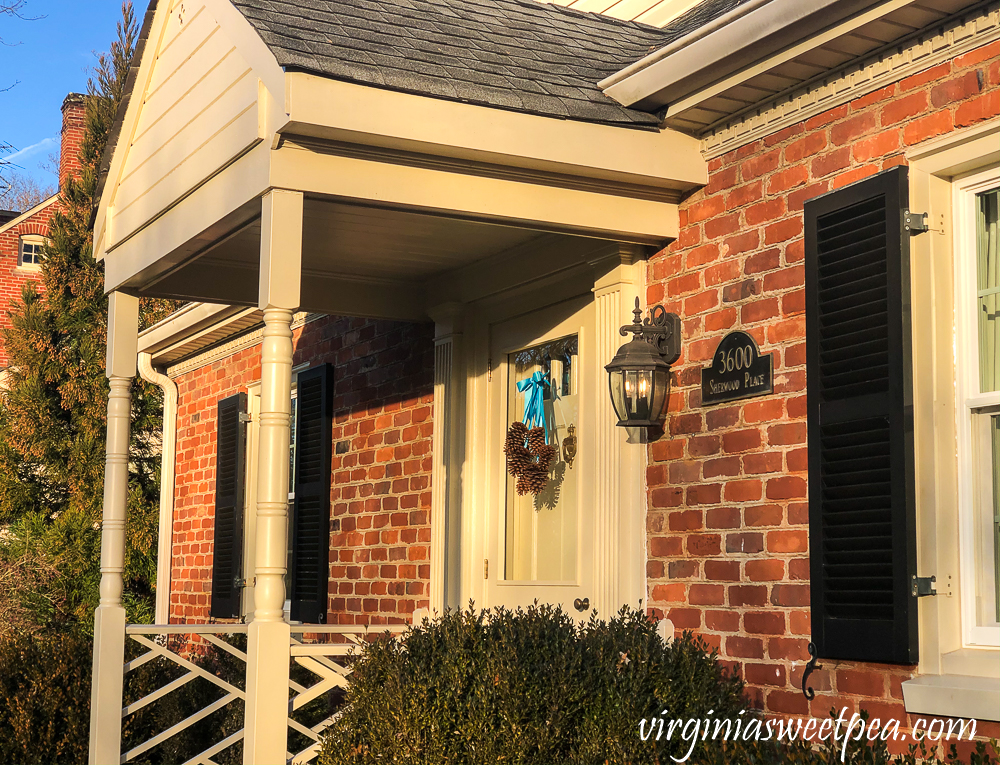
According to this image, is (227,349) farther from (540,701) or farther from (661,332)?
(540,701)

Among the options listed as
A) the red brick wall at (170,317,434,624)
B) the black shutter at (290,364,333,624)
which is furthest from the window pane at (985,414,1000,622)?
the black shutter at (290,364,333,624)

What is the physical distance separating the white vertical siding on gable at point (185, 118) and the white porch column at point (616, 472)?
5.96 feet

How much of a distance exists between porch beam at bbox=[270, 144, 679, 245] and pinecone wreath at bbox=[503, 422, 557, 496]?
139 cm

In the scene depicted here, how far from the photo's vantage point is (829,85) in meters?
4.38

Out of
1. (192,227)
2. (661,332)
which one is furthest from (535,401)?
(192,227)

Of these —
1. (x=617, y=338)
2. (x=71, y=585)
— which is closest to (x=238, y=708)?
(x=617, y=338)

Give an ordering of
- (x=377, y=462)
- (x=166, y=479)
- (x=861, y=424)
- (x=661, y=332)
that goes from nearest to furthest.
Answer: (x=861, y=424)
(x=661, y=332)
(x=377, y=462)
(x=166, y=479)

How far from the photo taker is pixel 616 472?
525 cm

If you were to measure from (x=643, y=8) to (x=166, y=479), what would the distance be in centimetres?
684

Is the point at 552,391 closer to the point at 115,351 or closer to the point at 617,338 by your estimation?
the point at 617,338

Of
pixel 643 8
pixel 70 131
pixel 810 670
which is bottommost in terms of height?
pixel 810 670

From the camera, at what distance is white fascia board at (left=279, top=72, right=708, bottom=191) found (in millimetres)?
4301

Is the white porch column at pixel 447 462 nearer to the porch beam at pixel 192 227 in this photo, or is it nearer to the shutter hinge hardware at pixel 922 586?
the porch beam at pixel 192 227

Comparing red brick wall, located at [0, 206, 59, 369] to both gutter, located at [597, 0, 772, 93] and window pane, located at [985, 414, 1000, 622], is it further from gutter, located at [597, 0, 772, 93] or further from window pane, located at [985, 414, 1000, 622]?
window pane, located at [985, 414, 1000, 622]
